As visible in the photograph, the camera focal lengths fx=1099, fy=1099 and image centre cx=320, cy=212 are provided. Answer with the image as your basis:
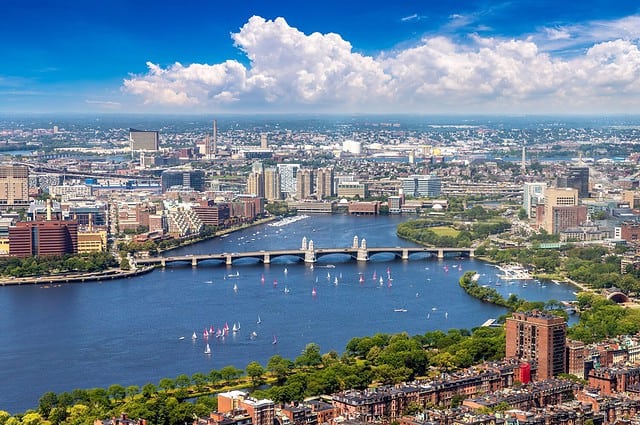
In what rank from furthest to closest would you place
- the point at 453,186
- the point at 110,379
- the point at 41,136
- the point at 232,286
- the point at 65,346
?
the point at 41,136 → the point at 453,186 → the point at 232,286 → the point at 65,346 → the point at 110,379

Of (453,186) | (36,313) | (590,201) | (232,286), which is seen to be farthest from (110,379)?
(453,186)

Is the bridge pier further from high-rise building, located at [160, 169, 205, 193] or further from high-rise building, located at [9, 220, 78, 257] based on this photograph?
high-rise building, located at [160, 169, 205, 193]

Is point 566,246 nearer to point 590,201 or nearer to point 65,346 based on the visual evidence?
point 590,201

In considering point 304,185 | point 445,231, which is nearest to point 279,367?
point 445,231

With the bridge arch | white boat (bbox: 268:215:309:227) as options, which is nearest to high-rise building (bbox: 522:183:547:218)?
white boat (bbox: 268:215:309:227)

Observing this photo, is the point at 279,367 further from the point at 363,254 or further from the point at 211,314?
the point at 363,254

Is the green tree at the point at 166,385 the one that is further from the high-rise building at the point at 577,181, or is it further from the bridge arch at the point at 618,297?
the high-rise building at the point at 577,181
